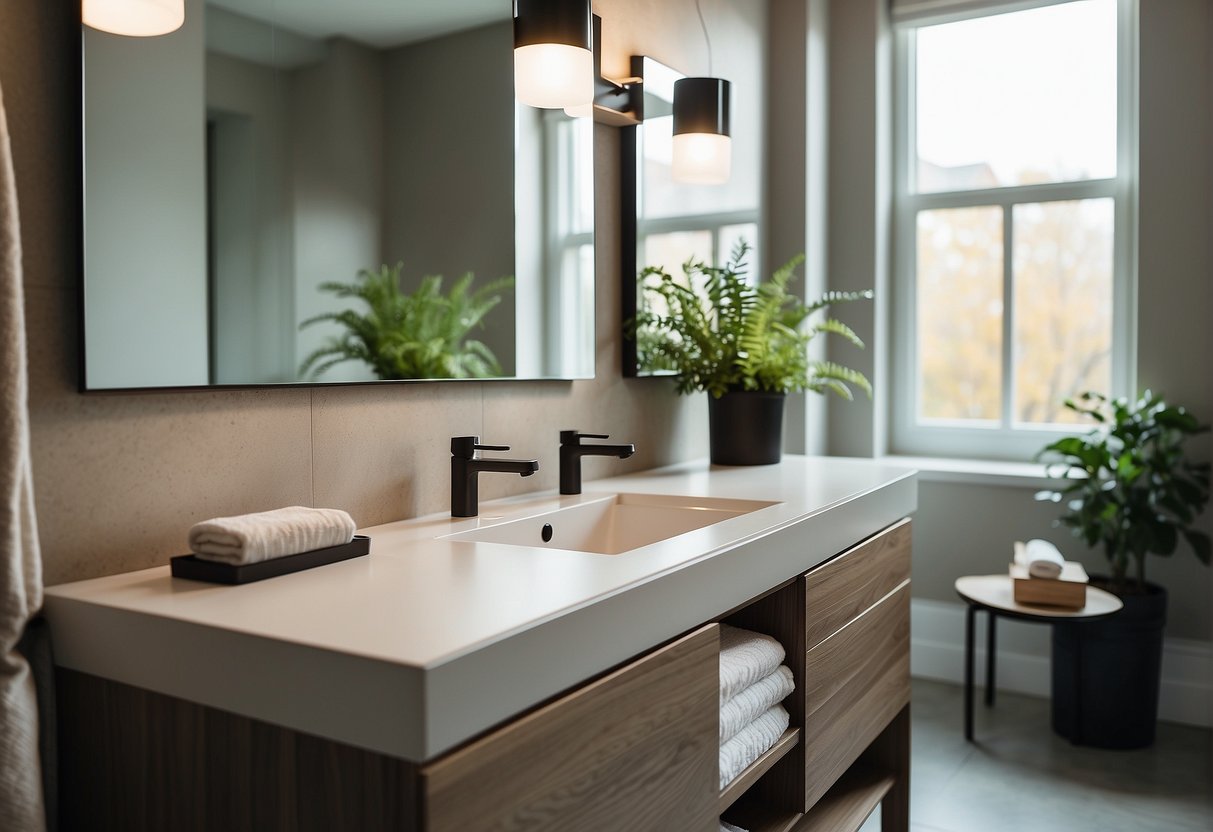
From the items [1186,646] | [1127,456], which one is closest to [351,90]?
[1127,456]

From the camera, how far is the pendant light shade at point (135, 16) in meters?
1.21

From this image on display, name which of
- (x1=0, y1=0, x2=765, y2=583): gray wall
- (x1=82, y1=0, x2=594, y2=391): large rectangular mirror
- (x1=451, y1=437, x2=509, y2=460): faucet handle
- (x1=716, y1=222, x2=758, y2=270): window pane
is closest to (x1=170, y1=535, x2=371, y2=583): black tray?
(x1=0, y1=0, x2=765, y2=583): gray wall

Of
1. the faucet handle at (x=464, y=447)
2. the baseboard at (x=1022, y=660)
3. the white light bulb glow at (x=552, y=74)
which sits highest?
the white light bulb glow at (x=552, y=74)

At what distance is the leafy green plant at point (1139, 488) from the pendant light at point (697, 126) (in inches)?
58.4

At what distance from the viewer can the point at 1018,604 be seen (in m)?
2.88

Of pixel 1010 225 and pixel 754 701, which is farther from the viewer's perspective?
pixel 1010 225

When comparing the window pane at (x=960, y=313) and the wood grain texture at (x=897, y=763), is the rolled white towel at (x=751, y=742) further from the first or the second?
the window pane at (x=960, y=313)

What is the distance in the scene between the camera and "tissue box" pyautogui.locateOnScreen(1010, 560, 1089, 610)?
280 cm

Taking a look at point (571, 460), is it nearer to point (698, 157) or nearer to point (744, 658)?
point (744, 658)

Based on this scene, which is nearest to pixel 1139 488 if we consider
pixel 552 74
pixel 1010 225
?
pixel 1010 225

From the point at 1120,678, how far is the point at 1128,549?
387mm

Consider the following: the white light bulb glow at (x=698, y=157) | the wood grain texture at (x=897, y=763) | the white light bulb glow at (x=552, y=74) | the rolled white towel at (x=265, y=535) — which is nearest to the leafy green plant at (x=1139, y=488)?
the wood grain texture at (x=897, y=763)

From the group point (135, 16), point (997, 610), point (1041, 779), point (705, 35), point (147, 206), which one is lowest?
point (1041, 779)

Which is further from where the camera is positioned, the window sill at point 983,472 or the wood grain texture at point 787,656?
the window sill at point 983,472
